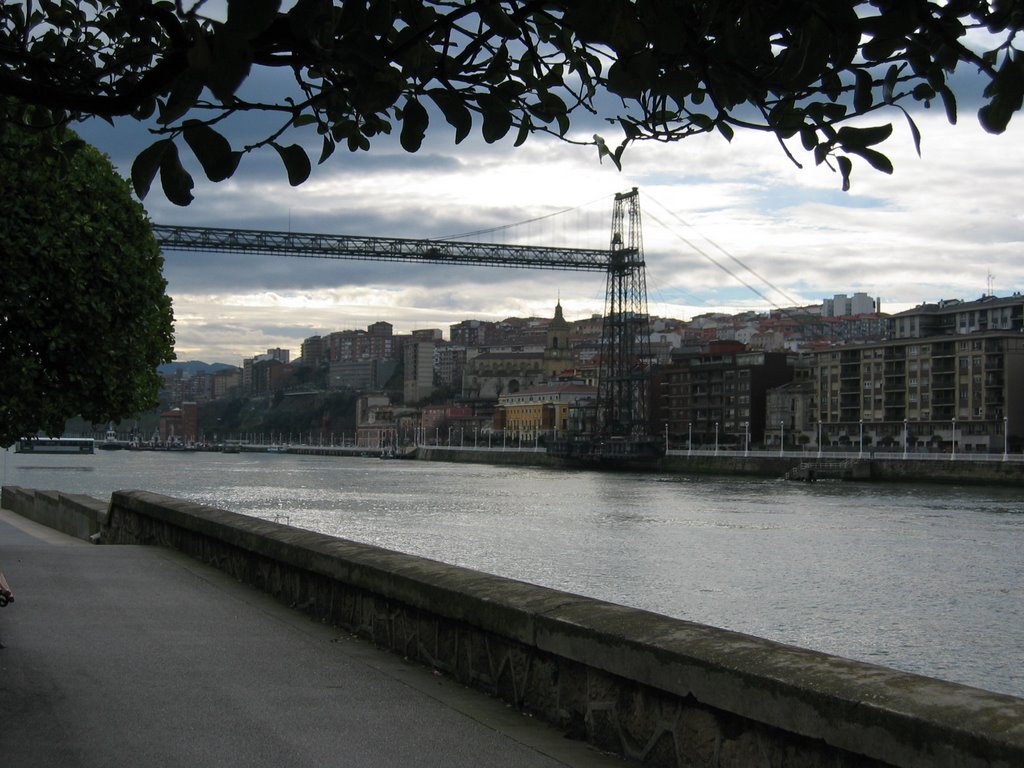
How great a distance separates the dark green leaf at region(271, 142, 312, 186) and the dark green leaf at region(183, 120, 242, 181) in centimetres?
32

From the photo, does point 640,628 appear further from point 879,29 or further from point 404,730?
point 879,29

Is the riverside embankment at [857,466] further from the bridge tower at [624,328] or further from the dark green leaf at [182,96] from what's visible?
the dark green leaf at [182,96]

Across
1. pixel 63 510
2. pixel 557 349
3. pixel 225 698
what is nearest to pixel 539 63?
pixel 225 698

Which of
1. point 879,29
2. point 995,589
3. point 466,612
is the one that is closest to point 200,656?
point 466,612

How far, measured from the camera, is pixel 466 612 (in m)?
4.80

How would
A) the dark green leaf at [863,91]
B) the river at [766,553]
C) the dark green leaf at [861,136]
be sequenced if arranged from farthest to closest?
the river at [766,553] < the dark green leaf at [863,91] < the dark green leaf at [861,136]

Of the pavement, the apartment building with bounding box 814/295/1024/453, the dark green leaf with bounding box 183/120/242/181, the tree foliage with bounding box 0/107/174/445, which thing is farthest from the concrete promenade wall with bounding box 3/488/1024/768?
the apartment building with bounding box 814/295/1024/453

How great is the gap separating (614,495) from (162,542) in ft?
132

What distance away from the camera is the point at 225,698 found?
4660 millimetres

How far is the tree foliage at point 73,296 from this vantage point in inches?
507

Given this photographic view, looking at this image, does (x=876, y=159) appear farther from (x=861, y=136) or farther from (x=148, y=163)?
(x=148, y=163)

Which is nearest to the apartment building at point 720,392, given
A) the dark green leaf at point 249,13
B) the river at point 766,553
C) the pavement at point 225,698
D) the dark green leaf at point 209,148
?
the river at point 766,553

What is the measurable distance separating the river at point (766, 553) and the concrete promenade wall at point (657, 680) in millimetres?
8718

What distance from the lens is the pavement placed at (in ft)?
12.8
